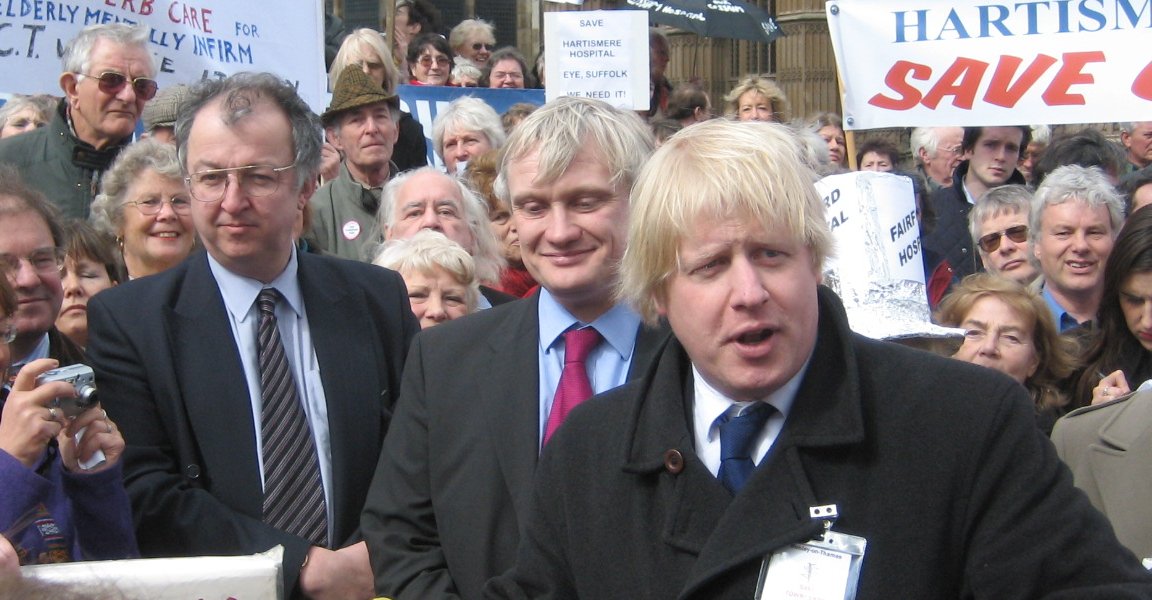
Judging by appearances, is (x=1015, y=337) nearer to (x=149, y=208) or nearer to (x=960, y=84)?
(x=960, y=84)

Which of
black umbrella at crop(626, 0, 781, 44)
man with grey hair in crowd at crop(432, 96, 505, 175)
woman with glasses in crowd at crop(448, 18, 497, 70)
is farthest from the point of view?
black umbrella at crop(626, 0, 781, 44)

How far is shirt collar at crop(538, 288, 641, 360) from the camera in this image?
3359 mm

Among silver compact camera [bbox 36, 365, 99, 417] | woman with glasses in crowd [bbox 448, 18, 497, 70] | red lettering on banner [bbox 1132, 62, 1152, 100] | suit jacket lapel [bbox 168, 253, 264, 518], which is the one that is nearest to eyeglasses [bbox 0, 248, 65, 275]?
suit jacket lapel [bbox 168, 253, 264, 518]

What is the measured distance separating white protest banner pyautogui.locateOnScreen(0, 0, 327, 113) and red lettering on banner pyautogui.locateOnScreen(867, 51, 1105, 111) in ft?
9.05

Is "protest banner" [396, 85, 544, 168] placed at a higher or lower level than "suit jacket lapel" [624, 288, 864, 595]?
higher

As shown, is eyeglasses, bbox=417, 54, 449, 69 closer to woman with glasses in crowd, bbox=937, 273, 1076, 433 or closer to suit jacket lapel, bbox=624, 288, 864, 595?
woman with glasses in crowd, bbox=937, 273, 1076, 433

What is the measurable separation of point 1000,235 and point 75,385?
509 cm

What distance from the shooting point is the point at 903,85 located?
7227mm

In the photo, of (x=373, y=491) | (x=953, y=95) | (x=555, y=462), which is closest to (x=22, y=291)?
(x=373, y=491)

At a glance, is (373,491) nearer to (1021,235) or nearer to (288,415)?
(288,415)

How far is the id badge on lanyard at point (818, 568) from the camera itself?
7.30 ft

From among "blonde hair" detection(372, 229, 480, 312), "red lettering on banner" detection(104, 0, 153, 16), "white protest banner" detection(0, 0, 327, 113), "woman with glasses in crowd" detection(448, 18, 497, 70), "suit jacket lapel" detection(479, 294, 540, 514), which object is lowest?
"suit jacket lapel" detection(479, 294, 540, 514)

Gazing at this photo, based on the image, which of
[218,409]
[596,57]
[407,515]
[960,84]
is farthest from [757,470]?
[596,57]

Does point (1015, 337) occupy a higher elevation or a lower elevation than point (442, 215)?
lower
